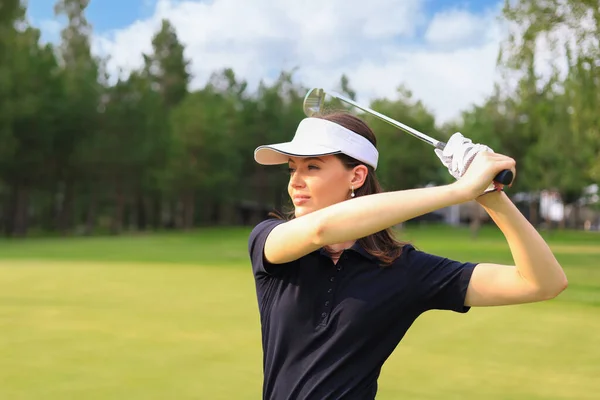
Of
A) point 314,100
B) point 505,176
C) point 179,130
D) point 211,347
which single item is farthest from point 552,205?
point 505,176

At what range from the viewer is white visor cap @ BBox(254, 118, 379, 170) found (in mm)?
2647

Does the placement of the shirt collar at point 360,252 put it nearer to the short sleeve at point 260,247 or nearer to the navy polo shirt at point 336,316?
the navy polo shirt at point 336,316

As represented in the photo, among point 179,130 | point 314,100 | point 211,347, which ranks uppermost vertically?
point 179,130

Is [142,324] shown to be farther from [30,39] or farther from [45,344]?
[30,39]

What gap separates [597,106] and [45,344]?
2049 centimetres

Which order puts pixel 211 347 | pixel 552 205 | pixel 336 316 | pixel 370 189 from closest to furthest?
pixel 336 316 < pixel 370 189 < pixel 211 347 < pixel 552 205

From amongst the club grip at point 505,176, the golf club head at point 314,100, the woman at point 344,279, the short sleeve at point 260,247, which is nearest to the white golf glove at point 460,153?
the woman at point 344,279

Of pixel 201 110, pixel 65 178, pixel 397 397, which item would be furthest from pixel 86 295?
pixel 201 110

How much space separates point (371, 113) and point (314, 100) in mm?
702

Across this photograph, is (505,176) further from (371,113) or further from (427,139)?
(371,113)

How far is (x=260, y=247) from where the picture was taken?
2.71m

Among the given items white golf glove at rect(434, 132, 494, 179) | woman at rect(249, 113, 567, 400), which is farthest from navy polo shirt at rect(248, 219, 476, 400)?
white golf glove at rect(434, 132, 494, 179)

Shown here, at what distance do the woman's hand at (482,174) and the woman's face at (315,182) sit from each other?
1.80 ft

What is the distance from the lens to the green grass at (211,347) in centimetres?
728
